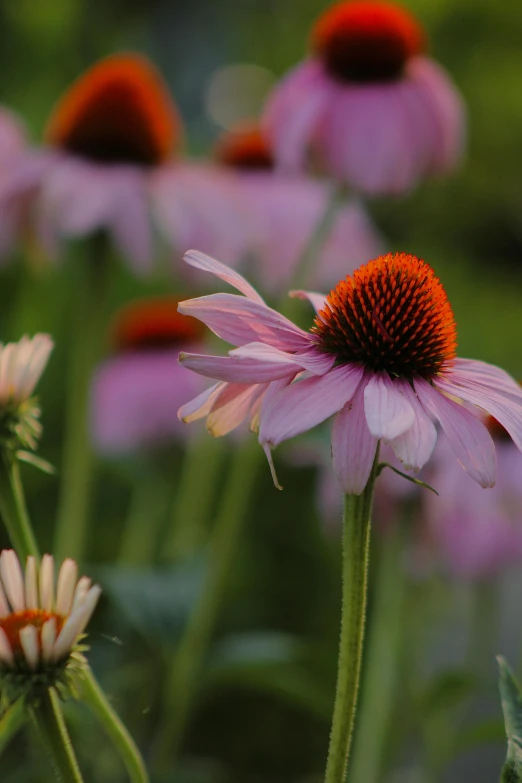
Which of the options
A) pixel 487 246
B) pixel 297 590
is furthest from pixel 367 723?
pixel 487 246

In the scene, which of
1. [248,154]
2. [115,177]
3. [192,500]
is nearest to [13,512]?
[115,177]

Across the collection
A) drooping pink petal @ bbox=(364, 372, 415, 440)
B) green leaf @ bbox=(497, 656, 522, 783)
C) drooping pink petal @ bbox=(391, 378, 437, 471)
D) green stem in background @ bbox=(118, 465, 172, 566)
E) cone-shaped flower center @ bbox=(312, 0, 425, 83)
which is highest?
cone-shaped flower center @ bbox=(312, 0, 425, 83)

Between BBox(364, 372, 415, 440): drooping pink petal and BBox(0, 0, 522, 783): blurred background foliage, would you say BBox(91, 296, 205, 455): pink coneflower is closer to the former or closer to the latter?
BBox(0, 0, 522, 783): blurred background foliage

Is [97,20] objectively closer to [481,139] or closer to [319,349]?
[481,139]

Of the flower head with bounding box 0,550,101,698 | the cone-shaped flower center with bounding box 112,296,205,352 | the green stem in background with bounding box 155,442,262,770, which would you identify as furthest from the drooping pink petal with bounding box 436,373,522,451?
the cone-shaped flower center with bounding box 112,296,205,352

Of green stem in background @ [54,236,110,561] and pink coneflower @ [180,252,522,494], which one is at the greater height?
pink coneflower @ [180,252,522,494]

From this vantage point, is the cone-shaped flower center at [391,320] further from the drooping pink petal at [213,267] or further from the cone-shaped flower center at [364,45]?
the cone-shaped flower center at [364,45]

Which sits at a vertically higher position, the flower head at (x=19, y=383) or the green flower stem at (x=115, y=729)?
the flower head at (x=19, y=383)

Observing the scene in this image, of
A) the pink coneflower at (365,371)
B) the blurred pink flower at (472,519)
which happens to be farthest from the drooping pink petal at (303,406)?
the blurred pink flower at (472,519)
